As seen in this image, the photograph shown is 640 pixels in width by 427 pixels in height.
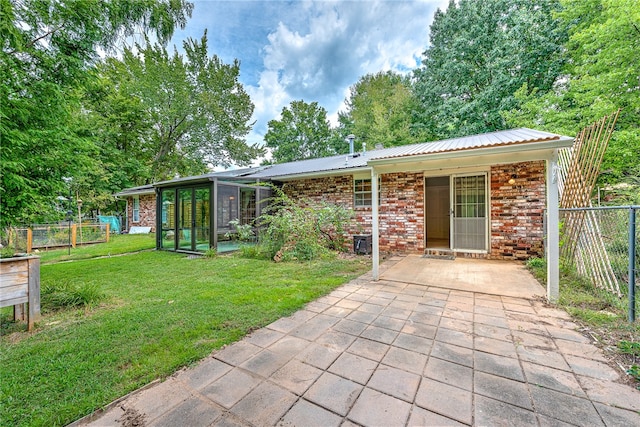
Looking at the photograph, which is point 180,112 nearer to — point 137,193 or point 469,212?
point 137,193

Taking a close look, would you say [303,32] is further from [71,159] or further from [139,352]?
[139,352]

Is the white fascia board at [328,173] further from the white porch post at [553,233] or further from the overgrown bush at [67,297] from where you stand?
the overgrown bush at [67,297]

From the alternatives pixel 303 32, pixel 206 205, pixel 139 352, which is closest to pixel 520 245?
pixel 139 352

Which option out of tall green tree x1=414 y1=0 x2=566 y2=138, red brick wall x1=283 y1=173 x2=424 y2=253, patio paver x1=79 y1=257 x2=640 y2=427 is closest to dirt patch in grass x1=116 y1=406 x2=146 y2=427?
patio paver x1=79 y1=257 x2=640 y2=427

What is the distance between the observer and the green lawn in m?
1.77

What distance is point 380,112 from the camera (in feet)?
59.3

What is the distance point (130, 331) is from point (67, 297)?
5.62 feet

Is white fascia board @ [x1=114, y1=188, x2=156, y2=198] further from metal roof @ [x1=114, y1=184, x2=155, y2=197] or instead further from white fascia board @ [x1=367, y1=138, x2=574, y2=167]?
white fascia board @ [x1=367, y1=138, x2=574, y2=167]

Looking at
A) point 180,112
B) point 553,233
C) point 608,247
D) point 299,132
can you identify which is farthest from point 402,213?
point 299,132

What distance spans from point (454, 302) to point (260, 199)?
675 centimetres

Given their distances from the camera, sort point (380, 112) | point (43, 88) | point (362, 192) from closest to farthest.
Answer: point (43, 88), point (362, 192), point (380, 112)

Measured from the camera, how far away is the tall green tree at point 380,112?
1599 centimetres

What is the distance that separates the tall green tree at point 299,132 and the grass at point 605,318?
20.8 metres

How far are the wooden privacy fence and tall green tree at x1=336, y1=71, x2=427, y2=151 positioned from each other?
49.3 ft
